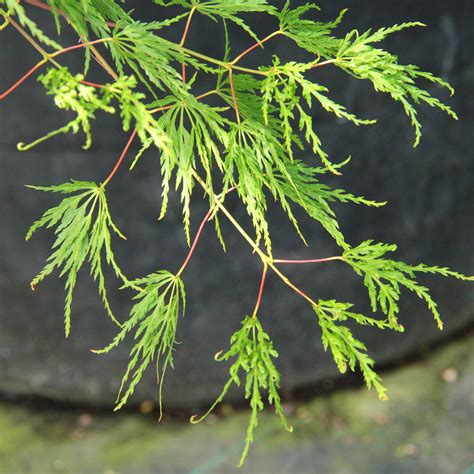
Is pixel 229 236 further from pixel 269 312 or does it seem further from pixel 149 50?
pixel 149 50

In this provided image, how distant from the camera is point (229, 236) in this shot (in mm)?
2512

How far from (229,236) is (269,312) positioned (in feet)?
1.09

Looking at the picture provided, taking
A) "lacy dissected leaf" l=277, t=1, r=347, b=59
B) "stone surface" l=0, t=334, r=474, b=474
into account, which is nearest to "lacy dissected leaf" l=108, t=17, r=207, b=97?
Answer: "lacy dissected leaf" l=277, t=1, r=347, b=59

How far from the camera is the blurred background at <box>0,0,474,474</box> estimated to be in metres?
2.36

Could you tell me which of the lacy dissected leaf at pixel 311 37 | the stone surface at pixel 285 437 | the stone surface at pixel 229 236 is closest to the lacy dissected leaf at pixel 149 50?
the lacy dissected leaf at pixel 311 37

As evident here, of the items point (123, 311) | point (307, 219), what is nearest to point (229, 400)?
point (123, 311)

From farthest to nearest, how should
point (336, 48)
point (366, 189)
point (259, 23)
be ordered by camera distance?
point (366, 189)
point (259, 23)
point (336, 48)

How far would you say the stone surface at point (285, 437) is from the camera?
2488mm

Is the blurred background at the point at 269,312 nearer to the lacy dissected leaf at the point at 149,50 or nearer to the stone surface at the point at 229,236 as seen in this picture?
the stone surface at the point at 229,236

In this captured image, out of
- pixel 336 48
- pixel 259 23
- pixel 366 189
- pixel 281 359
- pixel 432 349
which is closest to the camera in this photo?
pixel 336 48

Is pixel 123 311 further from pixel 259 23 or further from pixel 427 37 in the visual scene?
pixel 427 37

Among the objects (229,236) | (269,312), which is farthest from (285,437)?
(229,236)

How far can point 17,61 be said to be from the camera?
85.0 inches

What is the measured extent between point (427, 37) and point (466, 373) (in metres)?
1.25
